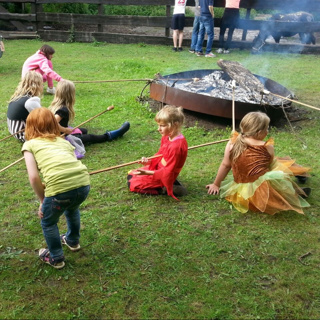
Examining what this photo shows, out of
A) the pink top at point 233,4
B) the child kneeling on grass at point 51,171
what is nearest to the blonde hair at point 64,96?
the child kneeling on grass at point 51,171

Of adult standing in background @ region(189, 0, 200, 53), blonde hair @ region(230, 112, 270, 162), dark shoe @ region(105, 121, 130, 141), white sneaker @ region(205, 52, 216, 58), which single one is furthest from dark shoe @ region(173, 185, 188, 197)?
adult standing in background @ region(189, 0, 200, 53)

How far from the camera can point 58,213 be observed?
2.83 m

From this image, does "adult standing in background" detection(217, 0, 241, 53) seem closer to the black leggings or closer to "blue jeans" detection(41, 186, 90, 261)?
the black leggings

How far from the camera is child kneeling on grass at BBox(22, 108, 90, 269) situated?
9.04 feet

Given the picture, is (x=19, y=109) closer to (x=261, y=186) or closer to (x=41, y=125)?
(x=41, y=125)

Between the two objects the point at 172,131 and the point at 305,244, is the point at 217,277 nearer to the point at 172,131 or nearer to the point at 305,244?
the point at 305,244

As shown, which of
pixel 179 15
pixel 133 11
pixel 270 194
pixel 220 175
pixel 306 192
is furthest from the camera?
pixel 133 11

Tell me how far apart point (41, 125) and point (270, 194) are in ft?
7.46

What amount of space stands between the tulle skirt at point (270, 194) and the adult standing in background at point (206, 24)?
801 centimetres

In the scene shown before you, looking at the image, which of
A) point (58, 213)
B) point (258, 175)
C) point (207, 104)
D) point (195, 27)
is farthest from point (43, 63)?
Answer: point (195, 27)

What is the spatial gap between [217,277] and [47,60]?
5.45 m

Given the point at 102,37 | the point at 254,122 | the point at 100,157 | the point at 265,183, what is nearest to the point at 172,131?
the point at 254,122

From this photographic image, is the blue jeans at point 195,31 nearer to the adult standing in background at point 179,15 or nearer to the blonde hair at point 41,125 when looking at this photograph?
the adult standing in background at point 179,15

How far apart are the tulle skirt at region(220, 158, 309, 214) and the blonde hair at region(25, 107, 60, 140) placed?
1.99m
